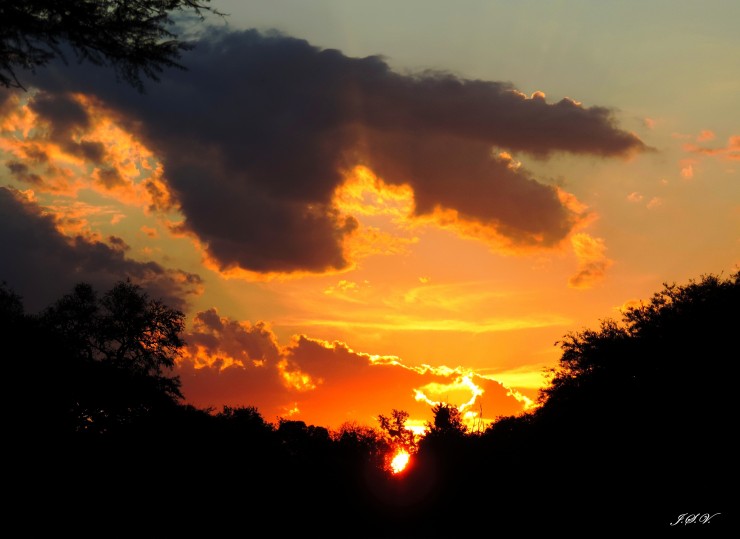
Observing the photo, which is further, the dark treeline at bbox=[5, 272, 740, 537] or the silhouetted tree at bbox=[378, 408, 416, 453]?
the silhouetted tree at bbox=[378, 408, 416, 453]

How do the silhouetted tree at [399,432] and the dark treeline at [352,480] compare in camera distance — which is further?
the silhouetted tree at [399,432]

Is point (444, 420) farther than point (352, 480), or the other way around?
point (444, 420)

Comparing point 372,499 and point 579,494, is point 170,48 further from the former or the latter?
point 372,499

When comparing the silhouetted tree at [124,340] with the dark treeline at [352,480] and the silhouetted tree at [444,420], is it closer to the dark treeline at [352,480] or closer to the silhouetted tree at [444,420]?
the dark treeline at [352,480]

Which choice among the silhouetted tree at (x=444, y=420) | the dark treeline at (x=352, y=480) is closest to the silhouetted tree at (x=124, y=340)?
the dark treeline at (x=352, y=480)

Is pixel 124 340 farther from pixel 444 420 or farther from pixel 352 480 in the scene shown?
pixel 444 420

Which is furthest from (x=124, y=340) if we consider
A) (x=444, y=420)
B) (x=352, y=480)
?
(x=444, y=420)

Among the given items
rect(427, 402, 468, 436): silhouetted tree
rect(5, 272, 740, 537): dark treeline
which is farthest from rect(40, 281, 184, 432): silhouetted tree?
rect(427, 402, 468, 436): silhouetted tree

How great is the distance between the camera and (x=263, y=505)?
4316cm

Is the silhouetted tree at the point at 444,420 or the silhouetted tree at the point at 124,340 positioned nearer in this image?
the silhouetted tree at the point at 124,340

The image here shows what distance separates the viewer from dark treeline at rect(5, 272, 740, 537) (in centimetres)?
2695

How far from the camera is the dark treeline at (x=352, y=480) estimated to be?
2695 centimetres

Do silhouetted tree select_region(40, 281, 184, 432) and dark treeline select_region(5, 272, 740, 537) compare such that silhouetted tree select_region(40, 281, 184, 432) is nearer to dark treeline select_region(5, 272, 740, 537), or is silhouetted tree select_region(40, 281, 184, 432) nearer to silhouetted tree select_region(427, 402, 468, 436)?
dark treeline select_region(5, 272, 740, 537)

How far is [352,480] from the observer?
Answer: 205ft
